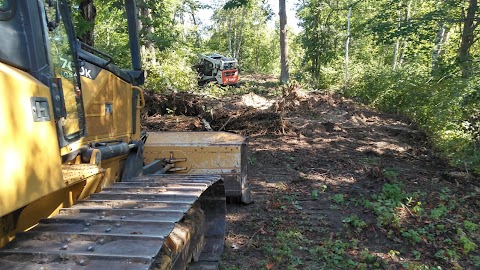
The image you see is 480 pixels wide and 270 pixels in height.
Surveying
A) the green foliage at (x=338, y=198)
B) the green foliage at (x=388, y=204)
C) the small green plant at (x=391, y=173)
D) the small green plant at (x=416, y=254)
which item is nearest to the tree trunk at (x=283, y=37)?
the small green plant at (x=391, y=173)

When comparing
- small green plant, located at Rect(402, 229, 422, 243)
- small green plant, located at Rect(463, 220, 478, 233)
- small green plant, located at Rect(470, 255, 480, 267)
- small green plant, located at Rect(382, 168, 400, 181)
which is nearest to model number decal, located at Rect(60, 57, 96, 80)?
small green plant, located at Rect(402, 229, 422, 243)

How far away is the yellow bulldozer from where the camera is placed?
5.76ft

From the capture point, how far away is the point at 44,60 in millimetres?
2074

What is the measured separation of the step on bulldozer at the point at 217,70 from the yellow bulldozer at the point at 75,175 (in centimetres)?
1778

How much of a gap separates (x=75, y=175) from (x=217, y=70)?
19831 millimetres

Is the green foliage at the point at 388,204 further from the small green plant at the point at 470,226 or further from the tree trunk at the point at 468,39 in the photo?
the tree trunk at the point at 468,39

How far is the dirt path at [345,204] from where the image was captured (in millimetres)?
4180

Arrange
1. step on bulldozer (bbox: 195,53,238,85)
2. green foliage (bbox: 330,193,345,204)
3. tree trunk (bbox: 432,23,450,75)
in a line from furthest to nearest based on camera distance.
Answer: step on bulldozer (bbox: 195,53,238,85), tree trunk (bbox: 432,23,450,75), green foliage (bbox: 330,193,345,204)

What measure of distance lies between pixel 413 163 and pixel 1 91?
7.71 m

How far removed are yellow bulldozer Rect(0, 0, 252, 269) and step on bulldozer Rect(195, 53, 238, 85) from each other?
17.8m

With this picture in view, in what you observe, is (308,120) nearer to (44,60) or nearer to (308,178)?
(308,178)

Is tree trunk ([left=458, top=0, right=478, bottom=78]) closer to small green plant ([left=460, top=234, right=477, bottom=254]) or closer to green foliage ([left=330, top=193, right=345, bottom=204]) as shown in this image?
green foliage ([left=330, top=193, right=345, bottom=204])

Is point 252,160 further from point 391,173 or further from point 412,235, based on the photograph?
point 412,235

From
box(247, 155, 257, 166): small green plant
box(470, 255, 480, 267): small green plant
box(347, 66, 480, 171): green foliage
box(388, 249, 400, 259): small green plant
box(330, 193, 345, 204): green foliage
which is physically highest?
box(347, 66, 480, 171): green foliage
